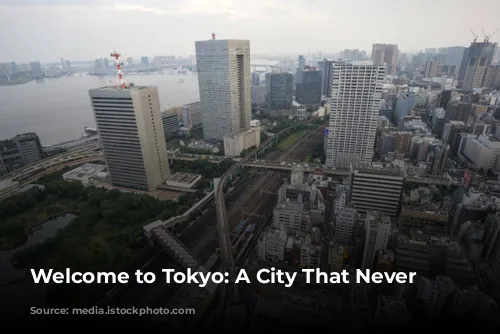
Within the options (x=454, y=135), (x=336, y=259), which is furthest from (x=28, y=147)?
(x=454, y=135)

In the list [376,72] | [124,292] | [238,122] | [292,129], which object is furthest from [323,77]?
[124,292]

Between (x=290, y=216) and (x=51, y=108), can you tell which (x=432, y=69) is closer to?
(x=290, y=216)

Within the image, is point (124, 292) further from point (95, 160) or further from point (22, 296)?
point (95, 160)

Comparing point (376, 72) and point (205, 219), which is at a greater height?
point (376, 72)

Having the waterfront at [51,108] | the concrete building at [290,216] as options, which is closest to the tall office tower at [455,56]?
the waterfront at [51,108]

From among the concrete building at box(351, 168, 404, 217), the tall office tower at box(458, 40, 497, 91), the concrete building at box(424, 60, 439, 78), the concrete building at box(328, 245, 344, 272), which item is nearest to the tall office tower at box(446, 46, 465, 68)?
the concrete building at box(424, 60, 439, 78)

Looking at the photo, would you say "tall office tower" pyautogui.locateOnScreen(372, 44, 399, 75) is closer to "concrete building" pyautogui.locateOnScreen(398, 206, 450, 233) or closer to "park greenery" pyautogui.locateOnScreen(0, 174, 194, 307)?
"concrete building" pyautogui.locateOnScreen(398, 206, 450, 233)
